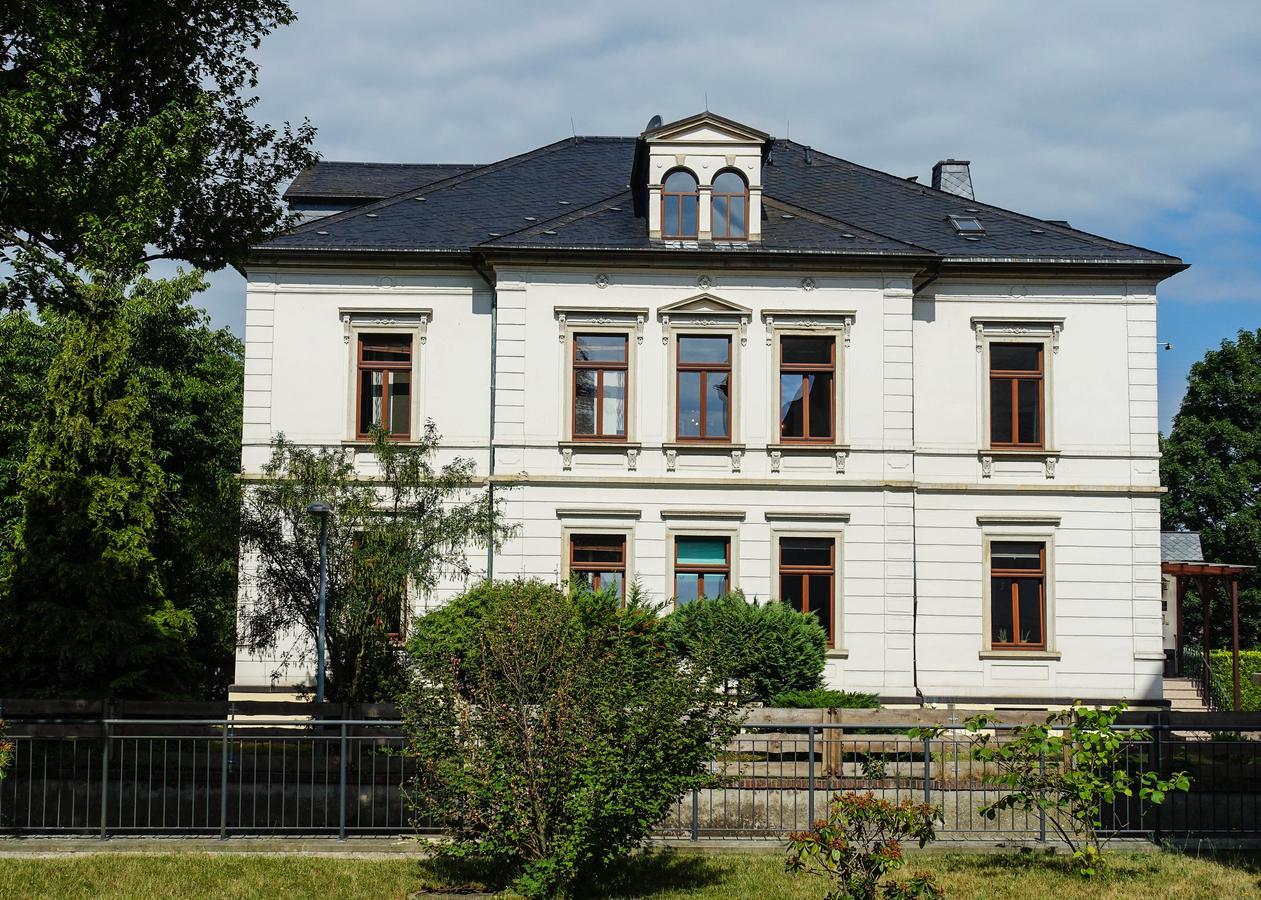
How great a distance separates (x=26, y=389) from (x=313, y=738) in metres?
23.4

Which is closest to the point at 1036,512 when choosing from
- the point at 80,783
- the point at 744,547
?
the point at 744,547

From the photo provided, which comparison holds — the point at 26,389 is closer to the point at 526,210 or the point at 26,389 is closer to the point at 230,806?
the point at 526,210

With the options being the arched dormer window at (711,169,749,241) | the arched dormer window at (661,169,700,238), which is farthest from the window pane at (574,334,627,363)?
the arched dormer window at (711,169,749,241)

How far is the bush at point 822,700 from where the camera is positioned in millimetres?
20875

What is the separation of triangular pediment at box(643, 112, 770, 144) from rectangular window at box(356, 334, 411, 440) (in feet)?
21.3

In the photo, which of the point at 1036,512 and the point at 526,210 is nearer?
the point at 1036,512

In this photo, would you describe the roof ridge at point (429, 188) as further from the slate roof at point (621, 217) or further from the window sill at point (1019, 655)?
the window sill at point (1019, 655)

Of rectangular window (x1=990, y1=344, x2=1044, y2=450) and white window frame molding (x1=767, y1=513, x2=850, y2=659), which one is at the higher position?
rectangular window (x1=990, y1=344, x2=1044, y2=450)

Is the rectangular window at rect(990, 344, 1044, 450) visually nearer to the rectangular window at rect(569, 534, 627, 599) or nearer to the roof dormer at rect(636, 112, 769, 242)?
the roof dormer at rect(636, 112, 769, 242)

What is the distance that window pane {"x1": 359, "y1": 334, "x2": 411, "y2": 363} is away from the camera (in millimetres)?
26062

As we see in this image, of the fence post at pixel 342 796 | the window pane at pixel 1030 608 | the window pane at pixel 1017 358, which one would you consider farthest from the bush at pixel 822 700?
the fence post at pixel 342 796

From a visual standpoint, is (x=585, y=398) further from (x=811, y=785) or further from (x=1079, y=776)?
(x=1079, y=776)

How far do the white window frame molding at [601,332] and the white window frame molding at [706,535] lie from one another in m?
1.68

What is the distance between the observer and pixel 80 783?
1530cm
